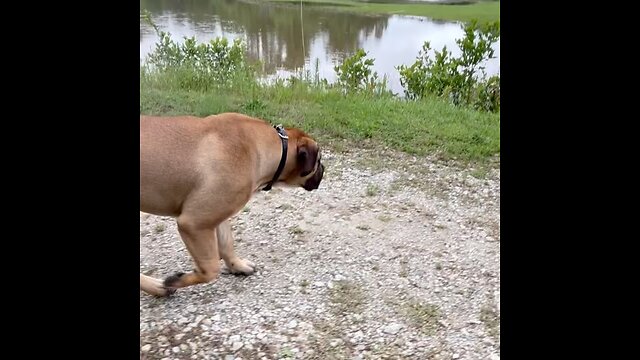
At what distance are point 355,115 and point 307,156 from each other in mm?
3927

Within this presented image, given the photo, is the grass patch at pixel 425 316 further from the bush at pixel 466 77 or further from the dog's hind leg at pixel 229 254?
the bush at pixel 466 77

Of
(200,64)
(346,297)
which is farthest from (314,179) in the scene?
(200,64)

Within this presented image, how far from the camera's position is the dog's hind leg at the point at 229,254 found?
175 inches

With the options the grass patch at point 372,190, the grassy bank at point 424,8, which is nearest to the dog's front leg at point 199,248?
the grass patch at point 372,190

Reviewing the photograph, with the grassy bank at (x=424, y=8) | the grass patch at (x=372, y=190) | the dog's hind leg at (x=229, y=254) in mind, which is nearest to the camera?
the dog's hind leg at (x=229, y=254)

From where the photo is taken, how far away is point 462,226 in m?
5.58

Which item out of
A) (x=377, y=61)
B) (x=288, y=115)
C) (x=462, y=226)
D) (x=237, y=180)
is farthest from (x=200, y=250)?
(x=377, y=61)

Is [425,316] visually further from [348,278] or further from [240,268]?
[240,268]

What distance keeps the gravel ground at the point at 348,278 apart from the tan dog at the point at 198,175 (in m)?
0.42

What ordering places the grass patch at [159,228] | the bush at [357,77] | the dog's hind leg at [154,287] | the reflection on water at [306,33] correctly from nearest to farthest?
the dog's hind leg at [154,287]
the grass patch at [159,228]
the bush at [357,77]
the reflection on water at [306,33]

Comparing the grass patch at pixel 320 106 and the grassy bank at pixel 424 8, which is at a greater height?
the grassy bank at pixel 424 8

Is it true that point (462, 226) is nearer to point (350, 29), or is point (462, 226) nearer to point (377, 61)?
point (377, 61)

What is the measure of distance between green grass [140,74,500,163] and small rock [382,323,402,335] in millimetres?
3448

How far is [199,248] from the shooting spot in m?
3.87
